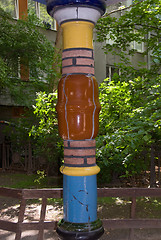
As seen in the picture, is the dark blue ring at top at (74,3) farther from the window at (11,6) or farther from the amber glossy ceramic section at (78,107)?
the window at (11,6)

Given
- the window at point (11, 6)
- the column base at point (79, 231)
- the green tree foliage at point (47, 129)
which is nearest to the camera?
the column base at point (79, 231)

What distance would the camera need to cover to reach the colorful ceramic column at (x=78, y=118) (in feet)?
7.27

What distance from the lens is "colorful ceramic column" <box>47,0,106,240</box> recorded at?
2217 mm

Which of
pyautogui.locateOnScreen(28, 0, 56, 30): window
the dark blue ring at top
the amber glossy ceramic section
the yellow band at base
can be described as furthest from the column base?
pyautogui.locateOnScreen(28, 0, 56, 30): window

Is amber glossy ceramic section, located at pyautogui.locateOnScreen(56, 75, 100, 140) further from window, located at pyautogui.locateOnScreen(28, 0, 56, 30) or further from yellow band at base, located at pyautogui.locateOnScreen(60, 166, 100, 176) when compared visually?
window, located at pyautogui.locateOnScreen(28, 0, 56, 30)

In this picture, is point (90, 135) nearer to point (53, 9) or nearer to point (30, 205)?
point (53, 9)

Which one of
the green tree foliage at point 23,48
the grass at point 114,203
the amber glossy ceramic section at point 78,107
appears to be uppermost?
the green tree foliage at point 23,48

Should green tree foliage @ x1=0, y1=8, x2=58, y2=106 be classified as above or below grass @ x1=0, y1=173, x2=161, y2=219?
above

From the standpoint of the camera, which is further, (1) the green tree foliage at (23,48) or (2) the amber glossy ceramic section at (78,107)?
(1) the green tree foliage at (23,48)

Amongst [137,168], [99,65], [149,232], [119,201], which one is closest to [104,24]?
[137,168]

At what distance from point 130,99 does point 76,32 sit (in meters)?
5.56

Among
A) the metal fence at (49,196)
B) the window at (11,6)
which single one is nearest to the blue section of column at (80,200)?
the metal fence at (49,196)

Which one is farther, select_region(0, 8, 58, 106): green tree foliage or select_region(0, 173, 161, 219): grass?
select_region(0, 8, 58, 106): green tree foliage

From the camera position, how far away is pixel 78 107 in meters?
2.21
